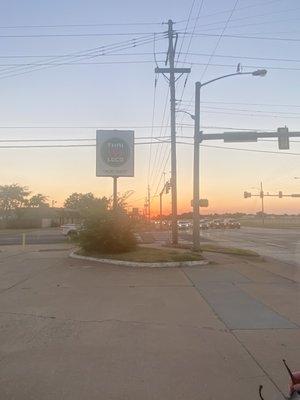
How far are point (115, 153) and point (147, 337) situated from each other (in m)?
23.1

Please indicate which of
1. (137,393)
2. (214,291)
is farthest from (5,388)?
(214,291)

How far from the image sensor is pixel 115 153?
99.7 feet

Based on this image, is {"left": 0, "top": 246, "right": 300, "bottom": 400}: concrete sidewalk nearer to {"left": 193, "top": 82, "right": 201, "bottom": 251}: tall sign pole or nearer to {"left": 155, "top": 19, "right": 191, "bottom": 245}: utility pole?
{"left": 193, "top": 82, "right": 201, "bottom": 251}: tall sign pole

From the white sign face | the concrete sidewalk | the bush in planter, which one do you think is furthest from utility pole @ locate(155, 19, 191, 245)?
the concrete sidewalk

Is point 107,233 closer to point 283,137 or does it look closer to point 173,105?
point 283,137

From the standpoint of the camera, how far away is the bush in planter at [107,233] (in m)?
23.4

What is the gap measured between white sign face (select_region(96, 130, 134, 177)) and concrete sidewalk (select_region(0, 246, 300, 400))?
50.9 feet

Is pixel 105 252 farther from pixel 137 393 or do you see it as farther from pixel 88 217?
pixel 137 393

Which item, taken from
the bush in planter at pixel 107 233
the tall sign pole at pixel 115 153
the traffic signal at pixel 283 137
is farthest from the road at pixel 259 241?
the tall sign pole at pixel 115 153

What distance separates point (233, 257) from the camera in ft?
76.6

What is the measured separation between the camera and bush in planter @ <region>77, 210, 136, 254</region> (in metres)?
23.4

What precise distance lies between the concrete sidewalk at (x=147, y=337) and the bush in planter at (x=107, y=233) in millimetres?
8070

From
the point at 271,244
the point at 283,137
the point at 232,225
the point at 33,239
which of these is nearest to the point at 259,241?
the point at 271,244

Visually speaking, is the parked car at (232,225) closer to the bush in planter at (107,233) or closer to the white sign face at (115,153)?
the white sign face at (115,153)
